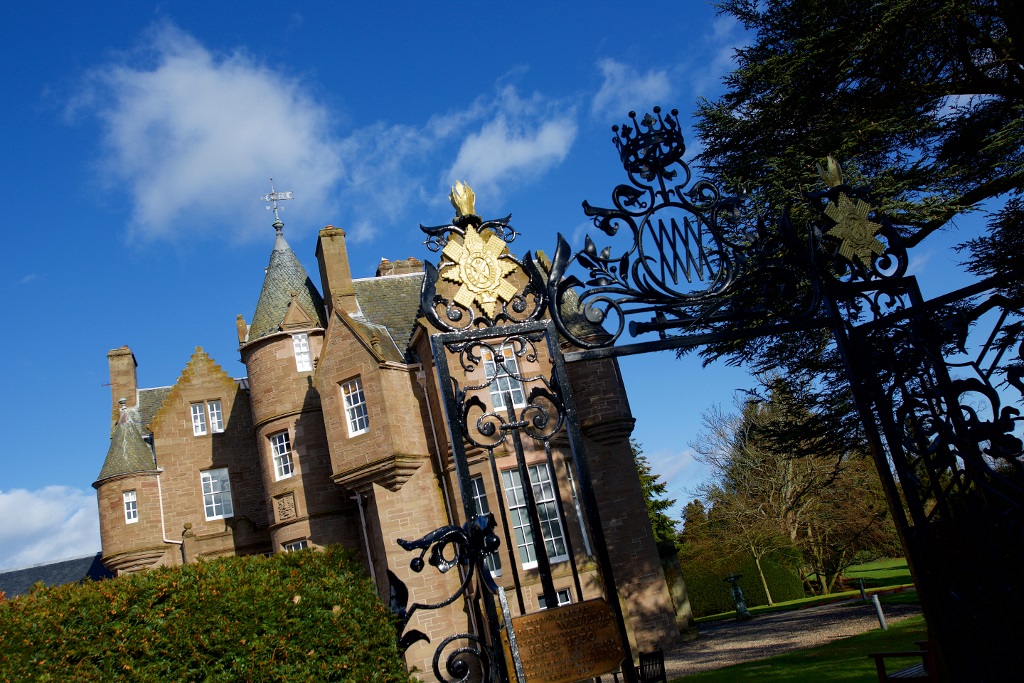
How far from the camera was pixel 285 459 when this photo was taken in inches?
998

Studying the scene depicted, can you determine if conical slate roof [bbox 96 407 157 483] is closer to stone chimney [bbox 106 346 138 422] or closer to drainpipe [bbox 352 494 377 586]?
stone chimney [bbox 106 346 138 422]

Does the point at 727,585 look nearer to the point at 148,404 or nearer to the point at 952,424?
the point at 148,404

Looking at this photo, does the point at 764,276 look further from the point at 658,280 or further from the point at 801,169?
the point at 801,169

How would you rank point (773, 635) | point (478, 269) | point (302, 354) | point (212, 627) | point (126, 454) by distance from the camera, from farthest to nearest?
point (126, 454), point (302, 354), point (773, 635), point (212, 627), point (478, 269)

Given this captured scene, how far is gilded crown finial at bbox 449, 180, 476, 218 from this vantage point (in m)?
5.96

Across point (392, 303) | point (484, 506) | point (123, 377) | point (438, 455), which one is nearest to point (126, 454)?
point (123, 377)

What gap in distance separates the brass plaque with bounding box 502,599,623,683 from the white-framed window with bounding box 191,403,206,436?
89.1 ft

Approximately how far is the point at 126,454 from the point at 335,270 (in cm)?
1125

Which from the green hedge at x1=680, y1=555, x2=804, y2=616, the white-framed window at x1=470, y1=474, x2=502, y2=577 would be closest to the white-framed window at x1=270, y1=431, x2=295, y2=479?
the white-framed window at x1=470, y1=474, x2=502, y2=577

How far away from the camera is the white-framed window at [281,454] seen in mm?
25281

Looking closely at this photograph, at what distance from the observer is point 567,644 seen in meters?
4.97

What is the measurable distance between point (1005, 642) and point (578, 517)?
15741mm

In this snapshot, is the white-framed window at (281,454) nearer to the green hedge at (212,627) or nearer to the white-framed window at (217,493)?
the white-framed window at (217,493)

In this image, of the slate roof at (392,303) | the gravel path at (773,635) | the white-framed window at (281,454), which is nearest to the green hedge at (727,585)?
the gravel path at (773,635)
